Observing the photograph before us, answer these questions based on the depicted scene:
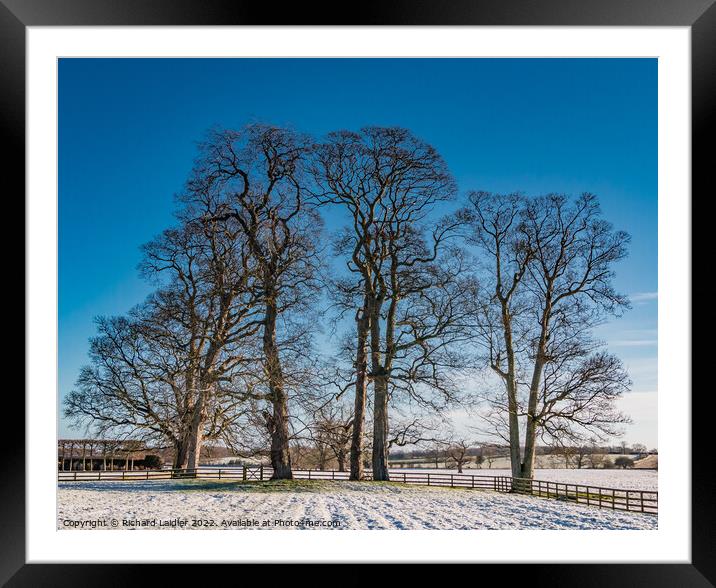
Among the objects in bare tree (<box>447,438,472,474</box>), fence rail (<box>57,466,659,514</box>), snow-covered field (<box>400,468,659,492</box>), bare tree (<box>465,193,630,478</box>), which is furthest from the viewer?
bare tree (<box>447,438,472,474</box>)

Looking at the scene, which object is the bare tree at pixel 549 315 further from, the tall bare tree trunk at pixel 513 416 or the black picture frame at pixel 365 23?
the black picture frame at pixel 365 23

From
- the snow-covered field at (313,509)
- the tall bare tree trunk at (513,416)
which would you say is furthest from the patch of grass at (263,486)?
the tall bare tree trunk at (513,416)

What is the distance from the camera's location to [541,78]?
5918mm

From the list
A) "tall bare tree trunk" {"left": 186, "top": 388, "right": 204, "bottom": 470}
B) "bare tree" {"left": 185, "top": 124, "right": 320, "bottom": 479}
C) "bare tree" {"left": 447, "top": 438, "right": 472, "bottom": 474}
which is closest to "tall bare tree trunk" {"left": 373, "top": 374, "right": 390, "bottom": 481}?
"bare tree" {"left": 447, "top": 438, "right": 472, "bottom": 474}

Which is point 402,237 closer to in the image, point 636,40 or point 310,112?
point 310,112

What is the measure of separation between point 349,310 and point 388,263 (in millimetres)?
596

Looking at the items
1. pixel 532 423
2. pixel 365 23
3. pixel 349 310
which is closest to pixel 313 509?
pixel 349 310

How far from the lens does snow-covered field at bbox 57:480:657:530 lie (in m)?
5.22

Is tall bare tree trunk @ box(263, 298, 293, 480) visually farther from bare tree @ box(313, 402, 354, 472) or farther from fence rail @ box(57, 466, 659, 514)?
bare tree @ box(313, 402, 354, 472)

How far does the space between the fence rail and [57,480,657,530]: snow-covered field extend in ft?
0.31

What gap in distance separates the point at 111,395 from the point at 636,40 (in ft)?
16.8

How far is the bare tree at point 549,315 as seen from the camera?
19.3 feet

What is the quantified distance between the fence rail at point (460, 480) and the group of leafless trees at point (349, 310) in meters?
0.16
